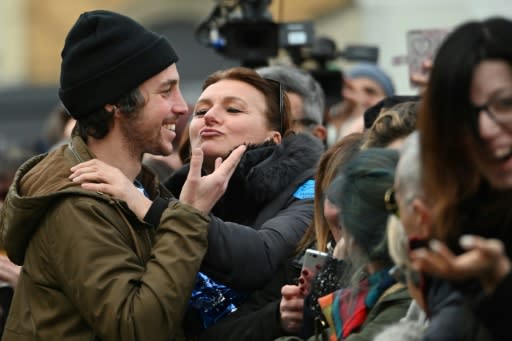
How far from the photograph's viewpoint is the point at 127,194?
145 inches

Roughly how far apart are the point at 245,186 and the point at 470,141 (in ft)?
5.58

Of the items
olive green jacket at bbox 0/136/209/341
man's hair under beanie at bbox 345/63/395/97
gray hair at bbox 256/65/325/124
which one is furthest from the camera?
man's hair under beanie at bbox 345/63/395/97

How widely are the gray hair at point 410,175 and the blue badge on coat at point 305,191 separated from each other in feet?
4.81

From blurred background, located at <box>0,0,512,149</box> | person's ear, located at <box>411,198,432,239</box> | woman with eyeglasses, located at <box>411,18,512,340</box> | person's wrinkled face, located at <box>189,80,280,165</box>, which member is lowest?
blurred background, located at <box>0,0,512,149</box>

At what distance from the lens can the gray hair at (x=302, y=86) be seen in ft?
17.5

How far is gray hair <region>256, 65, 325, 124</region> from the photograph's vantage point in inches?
211

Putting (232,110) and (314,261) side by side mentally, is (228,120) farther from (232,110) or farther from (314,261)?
(314,261)

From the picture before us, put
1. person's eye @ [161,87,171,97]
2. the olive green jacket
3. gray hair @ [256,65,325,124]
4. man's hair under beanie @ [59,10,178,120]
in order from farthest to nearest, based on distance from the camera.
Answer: gray hair @ [256,65,325,124], person's eye @ [161,87,171,97], man's hair under beanie @ [59,10,178,120], the olive green jacket

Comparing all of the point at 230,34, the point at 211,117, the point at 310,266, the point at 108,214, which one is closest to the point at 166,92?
the point at 211,117

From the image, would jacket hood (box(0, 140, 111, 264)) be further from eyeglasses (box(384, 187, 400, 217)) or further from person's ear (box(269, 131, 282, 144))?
eyeglasses (box(384, 187, 400, 217))

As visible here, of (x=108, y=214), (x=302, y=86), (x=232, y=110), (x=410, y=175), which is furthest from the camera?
(x=302, y=86)

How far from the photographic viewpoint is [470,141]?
8.07 feet

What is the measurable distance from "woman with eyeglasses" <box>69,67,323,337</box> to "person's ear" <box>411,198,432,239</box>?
1.13 m

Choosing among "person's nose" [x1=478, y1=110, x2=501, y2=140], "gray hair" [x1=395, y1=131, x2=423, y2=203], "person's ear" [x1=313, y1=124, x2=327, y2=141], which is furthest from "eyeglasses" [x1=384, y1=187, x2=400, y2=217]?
"person's ear" [x1=313, y1=124, x2=327, y2=141]
